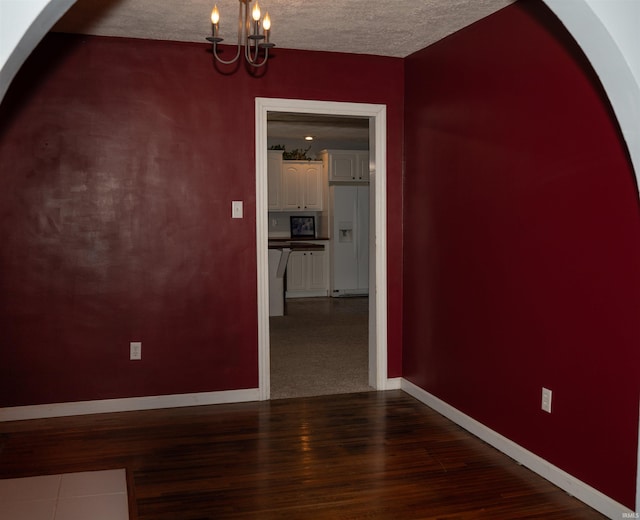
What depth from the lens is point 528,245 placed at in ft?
10.8

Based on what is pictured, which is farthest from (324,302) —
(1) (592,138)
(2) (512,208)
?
(1) (592,138)

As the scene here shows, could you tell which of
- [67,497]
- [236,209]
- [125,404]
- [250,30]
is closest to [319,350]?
[236,209]

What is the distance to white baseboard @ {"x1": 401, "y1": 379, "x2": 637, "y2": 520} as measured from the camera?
9.04 ft

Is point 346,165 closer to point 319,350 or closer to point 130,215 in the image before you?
point 319,350

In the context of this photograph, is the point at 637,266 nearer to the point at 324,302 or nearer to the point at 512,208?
the point at 512,208

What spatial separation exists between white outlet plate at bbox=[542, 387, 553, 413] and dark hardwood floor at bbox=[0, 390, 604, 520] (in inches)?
14.0

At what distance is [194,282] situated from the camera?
432 cm

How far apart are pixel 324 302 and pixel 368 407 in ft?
15.6

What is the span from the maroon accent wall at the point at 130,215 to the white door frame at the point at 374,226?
0.06 m

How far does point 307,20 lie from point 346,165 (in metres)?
5.84

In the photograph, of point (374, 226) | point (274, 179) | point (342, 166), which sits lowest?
point (374, 226)

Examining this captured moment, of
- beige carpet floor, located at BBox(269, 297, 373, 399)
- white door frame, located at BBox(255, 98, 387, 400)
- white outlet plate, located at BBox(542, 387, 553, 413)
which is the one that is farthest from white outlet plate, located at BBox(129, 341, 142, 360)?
white outlet plate, located at BBox(542, 387, 553, 413)

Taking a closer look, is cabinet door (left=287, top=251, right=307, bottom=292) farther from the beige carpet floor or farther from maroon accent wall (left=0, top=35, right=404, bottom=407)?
maroon accent wall (left=0, top=35, right=404, bottom=407)

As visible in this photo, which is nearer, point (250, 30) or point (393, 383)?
point (250, 30)
